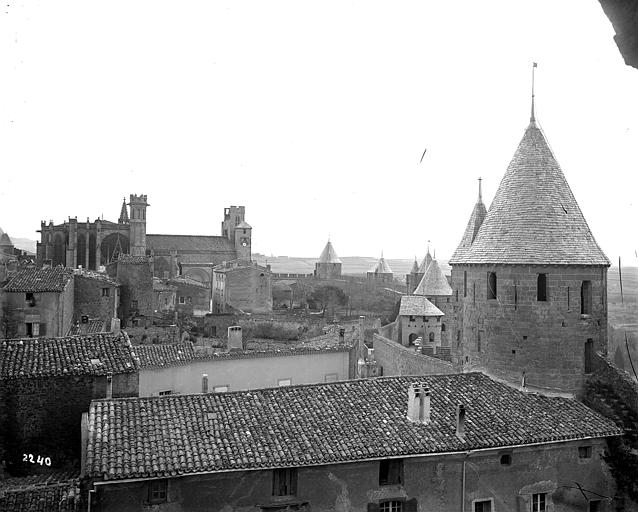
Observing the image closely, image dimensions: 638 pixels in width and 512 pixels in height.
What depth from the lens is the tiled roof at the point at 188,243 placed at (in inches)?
2872

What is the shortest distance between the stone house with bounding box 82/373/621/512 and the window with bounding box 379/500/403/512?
0.02m

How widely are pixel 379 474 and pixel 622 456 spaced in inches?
235

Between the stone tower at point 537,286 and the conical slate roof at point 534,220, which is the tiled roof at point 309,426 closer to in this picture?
the stone tower at point 537,286

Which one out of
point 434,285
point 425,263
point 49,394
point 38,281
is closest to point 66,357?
point 49,394

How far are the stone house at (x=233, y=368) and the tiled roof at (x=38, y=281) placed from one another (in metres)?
5.91

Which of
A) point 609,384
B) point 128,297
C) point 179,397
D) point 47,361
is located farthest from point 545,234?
point 128,297

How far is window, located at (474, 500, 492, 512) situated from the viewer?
42.0 feet

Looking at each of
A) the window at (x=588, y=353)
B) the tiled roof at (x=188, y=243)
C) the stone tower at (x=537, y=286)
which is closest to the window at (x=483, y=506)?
the stone tower at (x=537, y=286)

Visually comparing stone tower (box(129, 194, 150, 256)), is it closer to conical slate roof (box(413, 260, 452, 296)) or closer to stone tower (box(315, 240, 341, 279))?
stone tower (box(315, 240, 341, 279))

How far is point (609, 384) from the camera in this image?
1545 cm

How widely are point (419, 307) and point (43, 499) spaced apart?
3159 cm

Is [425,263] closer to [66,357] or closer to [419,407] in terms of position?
[419,407]

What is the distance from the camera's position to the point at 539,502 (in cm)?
1333

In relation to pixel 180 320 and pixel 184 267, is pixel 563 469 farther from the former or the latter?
pixel 184 267
